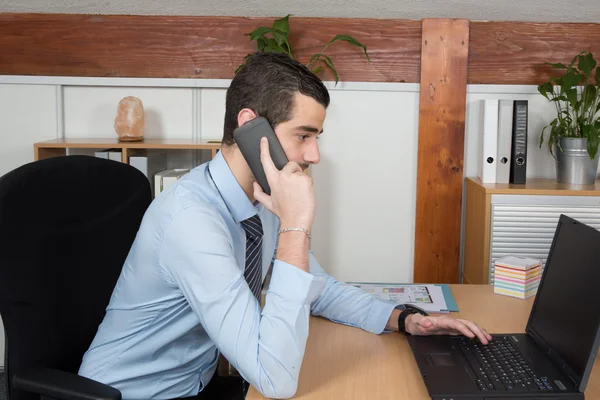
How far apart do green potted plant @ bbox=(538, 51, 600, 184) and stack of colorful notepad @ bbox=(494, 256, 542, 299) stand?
1.04 meters

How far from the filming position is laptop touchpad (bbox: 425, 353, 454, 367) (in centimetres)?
138

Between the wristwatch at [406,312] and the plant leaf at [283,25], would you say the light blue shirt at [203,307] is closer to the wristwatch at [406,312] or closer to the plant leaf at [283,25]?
the wristwatch at [406,312]

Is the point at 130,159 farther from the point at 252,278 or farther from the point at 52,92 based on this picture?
the point at 252,278

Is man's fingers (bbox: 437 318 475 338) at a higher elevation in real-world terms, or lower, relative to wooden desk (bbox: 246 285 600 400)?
higher

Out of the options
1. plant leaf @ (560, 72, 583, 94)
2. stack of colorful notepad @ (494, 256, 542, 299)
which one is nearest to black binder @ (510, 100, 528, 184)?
plant leaf @ (560, 72, 583, 94)

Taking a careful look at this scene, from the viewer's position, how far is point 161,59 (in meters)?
3.10

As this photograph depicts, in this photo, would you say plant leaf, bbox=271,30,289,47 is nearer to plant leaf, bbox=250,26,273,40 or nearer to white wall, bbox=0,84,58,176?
plant leaf, bbox=250,26,273,40

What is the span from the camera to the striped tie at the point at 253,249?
156 centimetres

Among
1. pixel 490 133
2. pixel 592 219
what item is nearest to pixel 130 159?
pixel 490 133

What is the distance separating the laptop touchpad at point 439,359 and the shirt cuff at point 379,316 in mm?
188

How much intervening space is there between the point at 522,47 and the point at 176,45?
5.34 feet

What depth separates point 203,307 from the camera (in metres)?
1.30

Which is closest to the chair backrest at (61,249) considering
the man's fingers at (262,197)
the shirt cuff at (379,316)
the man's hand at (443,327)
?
the man's fingers at (262,197)

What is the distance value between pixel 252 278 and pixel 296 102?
433 mm
